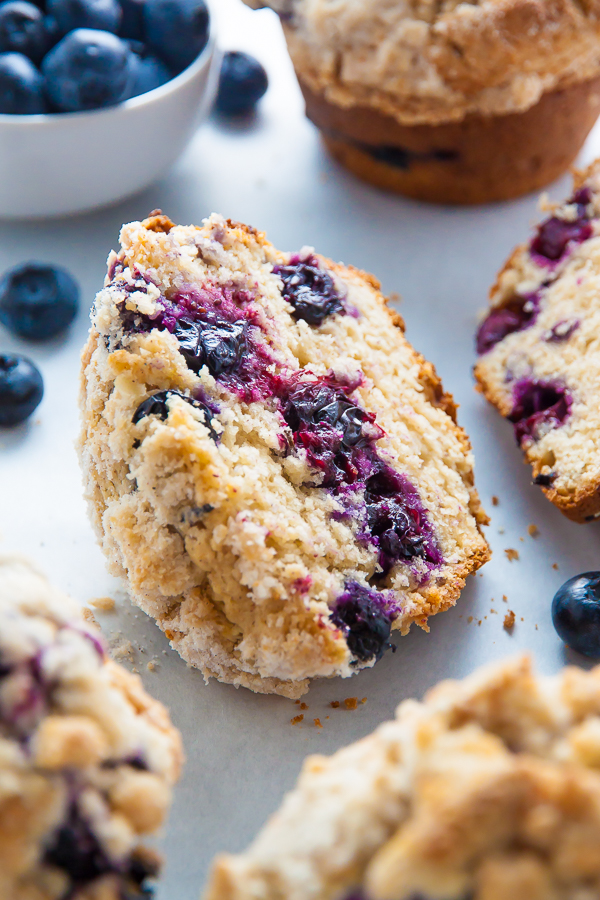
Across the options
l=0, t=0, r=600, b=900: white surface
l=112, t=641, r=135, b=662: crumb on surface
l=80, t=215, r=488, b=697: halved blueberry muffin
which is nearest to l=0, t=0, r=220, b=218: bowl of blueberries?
l=0, t=0, r=600, b=900: white surface

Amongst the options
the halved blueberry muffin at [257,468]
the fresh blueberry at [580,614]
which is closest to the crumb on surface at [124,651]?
the halved blueberry muffin at [257,468]

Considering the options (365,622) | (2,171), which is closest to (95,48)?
(2,171)

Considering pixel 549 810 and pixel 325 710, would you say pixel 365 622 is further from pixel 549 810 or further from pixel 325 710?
pixel 549 810

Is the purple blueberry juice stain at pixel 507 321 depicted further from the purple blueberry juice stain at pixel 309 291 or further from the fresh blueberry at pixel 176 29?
the fresh blueberry at pixel 176 29

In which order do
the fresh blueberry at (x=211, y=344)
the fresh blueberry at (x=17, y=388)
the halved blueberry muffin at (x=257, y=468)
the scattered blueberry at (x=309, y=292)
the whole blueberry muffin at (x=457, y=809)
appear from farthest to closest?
the fresh blueberry at (x=17, y=388) → the scattered blueberry at (x=309, y=292) → the fresh blueberry at (x=211, y=344) → the halved blueberry muffin at (x=257, y=468) → the whole blueberry muffin at (x=457, y=809)

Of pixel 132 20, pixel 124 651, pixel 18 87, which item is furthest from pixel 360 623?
pixel 132 20

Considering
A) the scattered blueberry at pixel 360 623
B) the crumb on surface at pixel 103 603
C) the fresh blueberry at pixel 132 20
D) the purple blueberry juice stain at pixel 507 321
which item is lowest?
the crumb on surface at pixel 103 603
